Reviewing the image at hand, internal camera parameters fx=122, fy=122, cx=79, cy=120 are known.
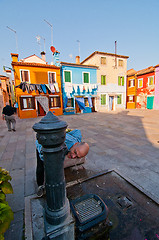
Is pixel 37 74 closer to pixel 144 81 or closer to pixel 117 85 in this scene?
pixel 117 85

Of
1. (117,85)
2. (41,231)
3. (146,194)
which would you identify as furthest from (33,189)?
(117,85)

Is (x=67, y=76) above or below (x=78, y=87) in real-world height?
above

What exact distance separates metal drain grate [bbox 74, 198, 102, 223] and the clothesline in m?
12.9

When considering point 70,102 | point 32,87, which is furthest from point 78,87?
point 32,87

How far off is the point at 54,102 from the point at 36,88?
2.68 m

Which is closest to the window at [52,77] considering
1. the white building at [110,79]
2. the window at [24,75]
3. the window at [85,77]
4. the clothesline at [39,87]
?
the clothesline at [39,87]

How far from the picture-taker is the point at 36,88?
13430mm

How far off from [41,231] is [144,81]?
22.9 meters

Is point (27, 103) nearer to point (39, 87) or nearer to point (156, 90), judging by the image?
point (39, 87)

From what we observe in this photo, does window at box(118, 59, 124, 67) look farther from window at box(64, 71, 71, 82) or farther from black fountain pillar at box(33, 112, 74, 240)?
black fountain pillar at box(33, 112, 74, 240)

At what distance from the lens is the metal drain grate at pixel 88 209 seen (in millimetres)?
1537

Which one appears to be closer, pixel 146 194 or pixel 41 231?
pixel 41 231

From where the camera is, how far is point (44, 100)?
1436 centimetres

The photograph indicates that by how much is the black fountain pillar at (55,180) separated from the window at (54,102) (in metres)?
14.0
